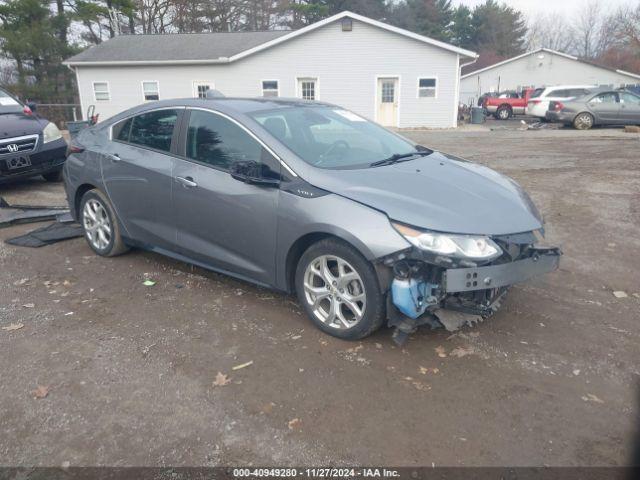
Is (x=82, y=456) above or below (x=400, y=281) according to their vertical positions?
below

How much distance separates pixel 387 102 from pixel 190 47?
9.98 metres

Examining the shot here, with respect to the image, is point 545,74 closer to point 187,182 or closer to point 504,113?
point 504,113

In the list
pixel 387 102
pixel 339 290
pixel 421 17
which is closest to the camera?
pixel 339 290

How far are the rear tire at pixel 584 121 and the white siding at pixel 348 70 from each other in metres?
5.12

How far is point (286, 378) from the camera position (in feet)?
10.6

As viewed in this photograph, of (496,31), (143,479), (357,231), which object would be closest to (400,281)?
(357,231)

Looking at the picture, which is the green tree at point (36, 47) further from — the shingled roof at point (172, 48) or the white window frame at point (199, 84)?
the white window frame at point (199, 84)

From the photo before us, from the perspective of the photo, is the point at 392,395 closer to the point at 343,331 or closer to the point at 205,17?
the point at 343,331

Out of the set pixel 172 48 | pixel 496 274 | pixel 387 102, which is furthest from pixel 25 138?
pixel 172 48

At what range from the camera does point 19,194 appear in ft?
27.3

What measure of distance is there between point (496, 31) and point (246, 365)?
215 feet

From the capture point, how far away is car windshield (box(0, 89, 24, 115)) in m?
8.45

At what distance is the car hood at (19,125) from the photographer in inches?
303

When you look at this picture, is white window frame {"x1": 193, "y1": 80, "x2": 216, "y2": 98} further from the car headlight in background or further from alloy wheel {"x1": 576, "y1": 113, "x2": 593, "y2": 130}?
the car headlight in background
